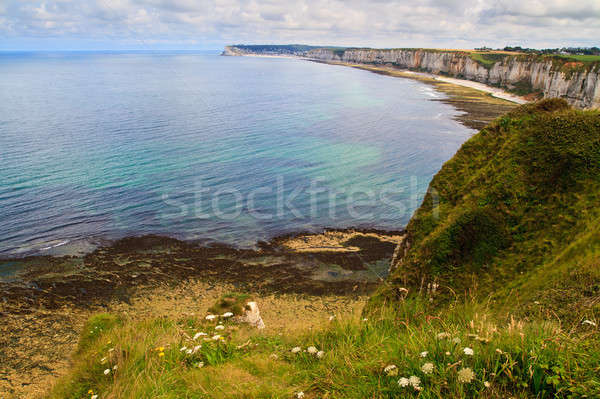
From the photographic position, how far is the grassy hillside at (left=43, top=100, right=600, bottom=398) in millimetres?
4398

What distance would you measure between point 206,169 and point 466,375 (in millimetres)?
42070

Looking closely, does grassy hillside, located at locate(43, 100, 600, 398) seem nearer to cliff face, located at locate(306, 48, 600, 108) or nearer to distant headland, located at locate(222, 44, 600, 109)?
distant headland, located at locate(222, 44, 600, 109)

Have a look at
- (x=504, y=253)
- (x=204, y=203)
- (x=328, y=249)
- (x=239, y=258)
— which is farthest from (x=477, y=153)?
Answer: (x=204, y=203)

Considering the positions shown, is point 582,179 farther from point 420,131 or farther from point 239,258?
point 420,131

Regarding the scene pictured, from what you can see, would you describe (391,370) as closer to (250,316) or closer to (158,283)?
(250,316)

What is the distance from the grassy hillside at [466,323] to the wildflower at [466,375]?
3 centimetres

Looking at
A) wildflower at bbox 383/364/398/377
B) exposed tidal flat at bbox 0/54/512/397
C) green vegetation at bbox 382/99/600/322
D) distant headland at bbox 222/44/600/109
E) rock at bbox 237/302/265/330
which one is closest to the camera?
wildflower at bbox 383/364/398/377

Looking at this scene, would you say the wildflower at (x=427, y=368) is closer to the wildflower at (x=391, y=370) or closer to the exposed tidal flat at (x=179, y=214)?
the wildflower at (x=391, y=370)

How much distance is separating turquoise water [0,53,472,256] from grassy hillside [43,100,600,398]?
16.7 meters

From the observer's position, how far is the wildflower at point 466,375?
13.5ft

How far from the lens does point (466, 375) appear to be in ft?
13.5

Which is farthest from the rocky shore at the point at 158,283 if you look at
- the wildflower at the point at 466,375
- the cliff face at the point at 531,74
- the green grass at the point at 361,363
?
the cliff face at the point at 531,74

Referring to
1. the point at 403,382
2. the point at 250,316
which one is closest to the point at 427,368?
the point at 403,382

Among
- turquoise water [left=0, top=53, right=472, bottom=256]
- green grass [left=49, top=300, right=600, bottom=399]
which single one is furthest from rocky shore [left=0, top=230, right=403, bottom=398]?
green grass [left=49, top=300, right=600, bottom=399]
